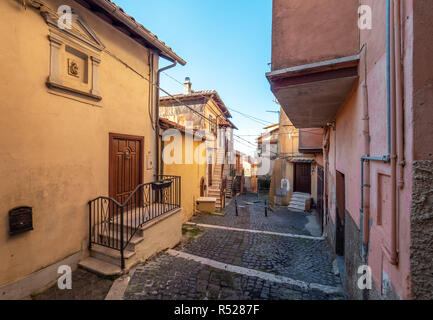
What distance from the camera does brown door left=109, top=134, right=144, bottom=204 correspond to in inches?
200

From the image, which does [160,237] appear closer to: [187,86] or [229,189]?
[229,189]

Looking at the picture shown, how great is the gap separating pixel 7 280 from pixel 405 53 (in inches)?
238

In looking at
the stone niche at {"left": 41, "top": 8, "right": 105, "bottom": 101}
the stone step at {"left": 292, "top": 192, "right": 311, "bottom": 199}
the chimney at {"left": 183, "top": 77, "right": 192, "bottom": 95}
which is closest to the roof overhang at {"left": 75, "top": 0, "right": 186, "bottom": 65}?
the stone niche at {"left": 41, "top": 8, "right": 105, "bottom": 101}

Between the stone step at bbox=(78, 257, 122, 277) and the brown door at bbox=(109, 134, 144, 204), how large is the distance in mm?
1554

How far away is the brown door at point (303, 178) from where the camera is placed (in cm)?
1513

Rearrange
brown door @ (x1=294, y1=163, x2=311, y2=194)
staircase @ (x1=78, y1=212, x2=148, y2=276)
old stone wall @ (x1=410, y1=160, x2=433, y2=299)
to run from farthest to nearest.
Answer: brown door @ (x1=294, y1=163, x2=311, y2=194) → staircase @ (x1=78, y1=212, x2=148, y2=276) → old stone wall @ (x1=410, y1=160, x2=433, y2=299)

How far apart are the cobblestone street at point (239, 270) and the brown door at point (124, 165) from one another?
84.4 inches

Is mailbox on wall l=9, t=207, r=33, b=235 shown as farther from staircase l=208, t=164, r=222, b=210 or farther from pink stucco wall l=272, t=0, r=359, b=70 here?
staircase l=208, t=164, r=222, b=210

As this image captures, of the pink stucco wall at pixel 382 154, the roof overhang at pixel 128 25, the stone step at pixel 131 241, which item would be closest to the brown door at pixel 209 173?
the roof overhang at pixel 128 25

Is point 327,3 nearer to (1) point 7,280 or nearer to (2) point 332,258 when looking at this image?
(2) point 332,258

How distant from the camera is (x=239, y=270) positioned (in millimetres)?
4391

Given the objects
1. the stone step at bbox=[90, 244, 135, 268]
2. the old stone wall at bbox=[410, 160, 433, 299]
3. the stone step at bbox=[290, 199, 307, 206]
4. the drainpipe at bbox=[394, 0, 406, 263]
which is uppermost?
the drainpipe at bbox=[394, 0, 406, 263]

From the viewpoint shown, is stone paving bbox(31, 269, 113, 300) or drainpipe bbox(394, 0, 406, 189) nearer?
drainpipe bbox(394, 0, 406, 189)

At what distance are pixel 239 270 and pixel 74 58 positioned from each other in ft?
20.4
